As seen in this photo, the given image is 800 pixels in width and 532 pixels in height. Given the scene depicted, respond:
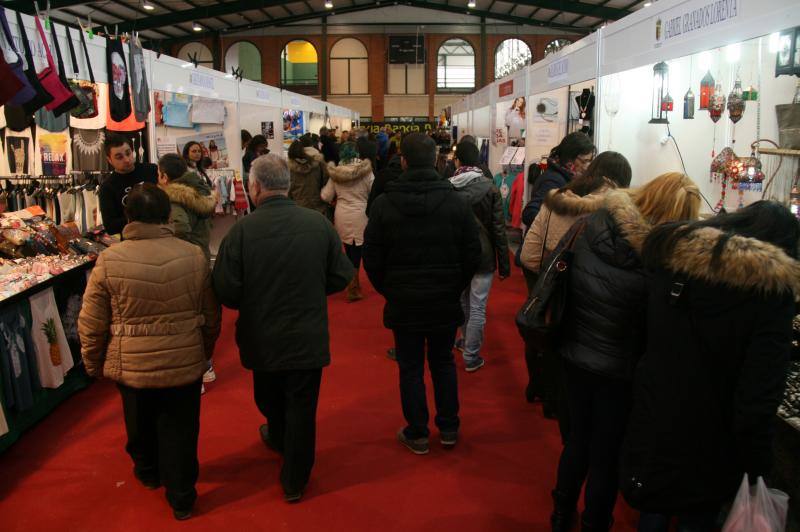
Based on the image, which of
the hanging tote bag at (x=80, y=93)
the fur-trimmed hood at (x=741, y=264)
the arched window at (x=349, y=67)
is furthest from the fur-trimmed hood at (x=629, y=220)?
the arched window at (x=349, y=67)

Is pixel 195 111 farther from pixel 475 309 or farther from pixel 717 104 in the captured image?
pixel 717 104

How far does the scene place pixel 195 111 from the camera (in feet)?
21.2

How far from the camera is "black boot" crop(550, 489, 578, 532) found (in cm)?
247

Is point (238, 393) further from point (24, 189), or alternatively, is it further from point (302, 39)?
point (302, 39)

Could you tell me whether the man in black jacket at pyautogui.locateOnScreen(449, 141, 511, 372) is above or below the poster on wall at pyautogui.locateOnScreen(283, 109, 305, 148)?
below

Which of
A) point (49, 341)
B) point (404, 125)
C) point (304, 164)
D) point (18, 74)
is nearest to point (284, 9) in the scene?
point (404, 125)

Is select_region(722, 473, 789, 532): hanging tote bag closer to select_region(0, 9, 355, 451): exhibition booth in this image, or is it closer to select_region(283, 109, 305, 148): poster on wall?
select_region(0, 9, 355, 451): exhibition booth

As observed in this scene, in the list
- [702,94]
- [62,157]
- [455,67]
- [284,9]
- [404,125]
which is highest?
[284,9]

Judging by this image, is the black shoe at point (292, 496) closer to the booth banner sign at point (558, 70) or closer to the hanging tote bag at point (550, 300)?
the hanging tote bag at point (550, 300)

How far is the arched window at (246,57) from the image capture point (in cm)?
2395

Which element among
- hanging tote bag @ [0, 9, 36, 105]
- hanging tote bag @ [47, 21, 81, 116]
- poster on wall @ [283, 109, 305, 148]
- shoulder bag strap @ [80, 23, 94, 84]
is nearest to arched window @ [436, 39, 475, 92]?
poster on wall @ [283, 109, 305, 148]

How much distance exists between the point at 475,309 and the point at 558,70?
2317 millimetres

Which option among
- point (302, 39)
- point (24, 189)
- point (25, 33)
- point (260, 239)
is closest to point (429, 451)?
point (260, 239)

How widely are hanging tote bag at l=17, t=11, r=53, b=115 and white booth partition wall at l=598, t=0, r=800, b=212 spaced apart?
3.35 meters
